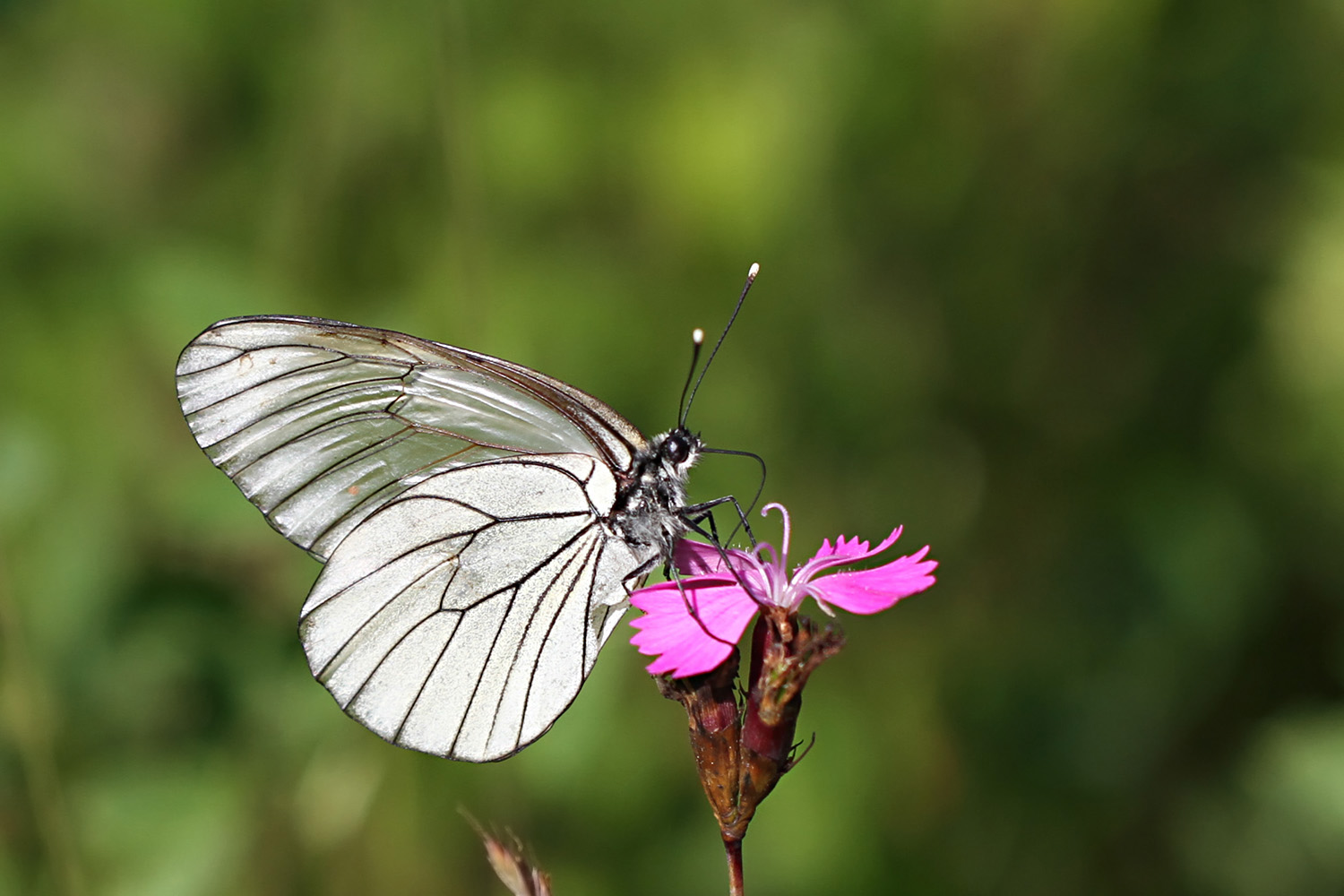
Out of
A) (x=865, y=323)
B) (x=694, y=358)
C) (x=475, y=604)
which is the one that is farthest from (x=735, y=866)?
(x=865, y=323)

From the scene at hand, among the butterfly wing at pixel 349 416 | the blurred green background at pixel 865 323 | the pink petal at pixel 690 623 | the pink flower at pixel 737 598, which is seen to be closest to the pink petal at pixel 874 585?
the pink flower at pixel 737 598

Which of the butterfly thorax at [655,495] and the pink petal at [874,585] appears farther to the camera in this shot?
the butterfly thorax at [655,495]

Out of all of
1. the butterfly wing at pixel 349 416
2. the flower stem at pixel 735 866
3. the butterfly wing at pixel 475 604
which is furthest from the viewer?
the butterfly wing at pixel 349 416

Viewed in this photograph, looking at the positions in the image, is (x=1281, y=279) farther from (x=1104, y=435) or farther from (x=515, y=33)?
(x=515, y=33)

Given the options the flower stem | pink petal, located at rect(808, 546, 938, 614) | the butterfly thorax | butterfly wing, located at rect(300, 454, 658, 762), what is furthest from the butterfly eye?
the flower stem

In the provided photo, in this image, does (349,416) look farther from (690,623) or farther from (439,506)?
(690,623)

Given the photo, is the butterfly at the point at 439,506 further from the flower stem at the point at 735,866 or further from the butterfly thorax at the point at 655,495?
the flower stem at the point at 735,866

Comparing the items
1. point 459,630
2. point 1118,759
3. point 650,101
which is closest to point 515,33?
point 650,101
